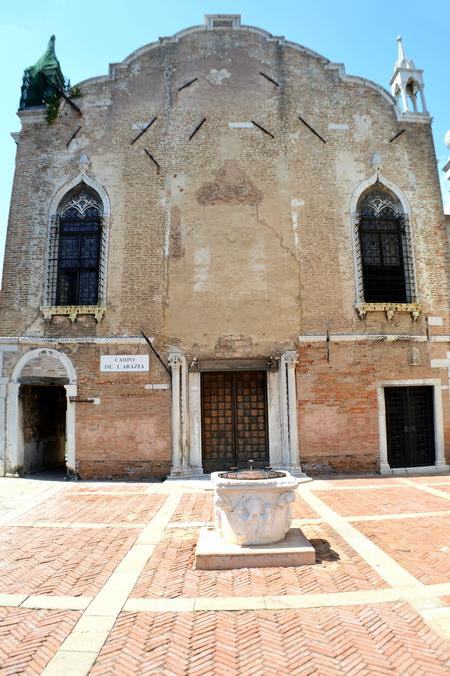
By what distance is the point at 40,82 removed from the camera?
48.3 feet

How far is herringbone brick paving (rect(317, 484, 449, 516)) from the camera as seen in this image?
8492 mm

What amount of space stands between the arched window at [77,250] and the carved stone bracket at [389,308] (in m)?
8.01

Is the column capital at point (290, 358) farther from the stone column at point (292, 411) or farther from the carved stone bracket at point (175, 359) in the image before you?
the carved stone bracket at point (175, 359)

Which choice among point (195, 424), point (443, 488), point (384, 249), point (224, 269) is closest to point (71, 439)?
point (195, 424)

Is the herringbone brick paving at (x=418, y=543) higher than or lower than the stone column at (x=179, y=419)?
lower

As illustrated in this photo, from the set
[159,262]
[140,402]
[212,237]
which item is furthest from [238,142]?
[140,402]

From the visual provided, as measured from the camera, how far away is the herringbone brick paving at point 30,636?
3650 millimetres

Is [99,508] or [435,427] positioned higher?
[435,427]

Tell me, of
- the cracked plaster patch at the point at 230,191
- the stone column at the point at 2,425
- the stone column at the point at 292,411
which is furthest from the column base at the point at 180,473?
the cracked plaster patch at the point at 230,191

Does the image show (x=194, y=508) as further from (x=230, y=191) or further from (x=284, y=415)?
(x=230, y=191)

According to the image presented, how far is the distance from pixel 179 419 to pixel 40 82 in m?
12.0

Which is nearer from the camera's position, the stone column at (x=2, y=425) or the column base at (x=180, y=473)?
the column base at (x=180, y=473)

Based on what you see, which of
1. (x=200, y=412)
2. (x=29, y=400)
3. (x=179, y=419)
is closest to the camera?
(x=179, y=419)

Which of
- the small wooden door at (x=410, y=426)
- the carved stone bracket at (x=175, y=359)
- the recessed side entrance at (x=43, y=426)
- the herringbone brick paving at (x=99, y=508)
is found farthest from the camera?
the recessed side entrance at (x=43, y=426)
